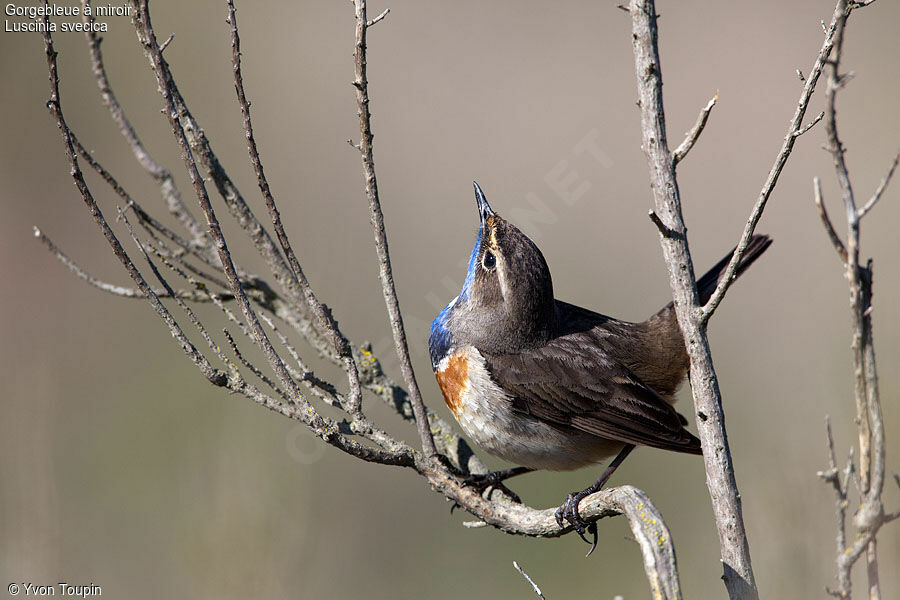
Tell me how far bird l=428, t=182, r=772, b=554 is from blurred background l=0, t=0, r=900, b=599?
2.35 feet

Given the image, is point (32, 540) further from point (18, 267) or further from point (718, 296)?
point (18, 267)

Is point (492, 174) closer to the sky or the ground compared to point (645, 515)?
closer to the sky

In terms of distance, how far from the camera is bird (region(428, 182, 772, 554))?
4242 mm

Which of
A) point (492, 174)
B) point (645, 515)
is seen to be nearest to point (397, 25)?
point (492, 174)

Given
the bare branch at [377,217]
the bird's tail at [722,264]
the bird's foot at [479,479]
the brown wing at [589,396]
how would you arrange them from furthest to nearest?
1. the bird's tail at [722,264]
2. the brown wing at [589,396]
3. the bird's foot at [479,479]
4. the bare branch at [377,217]

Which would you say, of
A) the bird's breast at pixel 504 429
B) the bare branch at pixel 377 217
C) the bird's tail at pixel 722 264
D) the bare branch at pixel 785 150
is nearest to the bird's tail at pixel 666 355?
the bird's tail at pixel 722 264

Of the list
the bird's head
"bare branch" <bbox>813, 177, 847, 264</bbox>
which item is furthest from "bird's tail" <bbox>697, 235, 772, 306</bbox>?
"bare branch" <bbox>813, 177, 847, 264</bbox>

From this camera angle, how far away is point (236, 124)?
10156mm

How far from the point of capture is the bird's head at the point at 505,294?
14.6ft

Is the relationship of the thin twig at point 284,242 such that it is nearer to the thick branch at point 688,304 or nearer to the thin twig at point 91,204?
the thin twig at point 91,204

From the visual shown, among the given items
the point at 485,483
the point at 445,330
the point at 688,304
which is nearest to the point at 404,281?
the point at 445,330

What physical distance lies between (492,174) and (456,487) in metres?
7.36

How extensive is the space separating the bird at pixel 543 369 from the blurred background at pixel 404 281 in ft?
2.35

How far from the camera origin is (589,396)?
436cm
